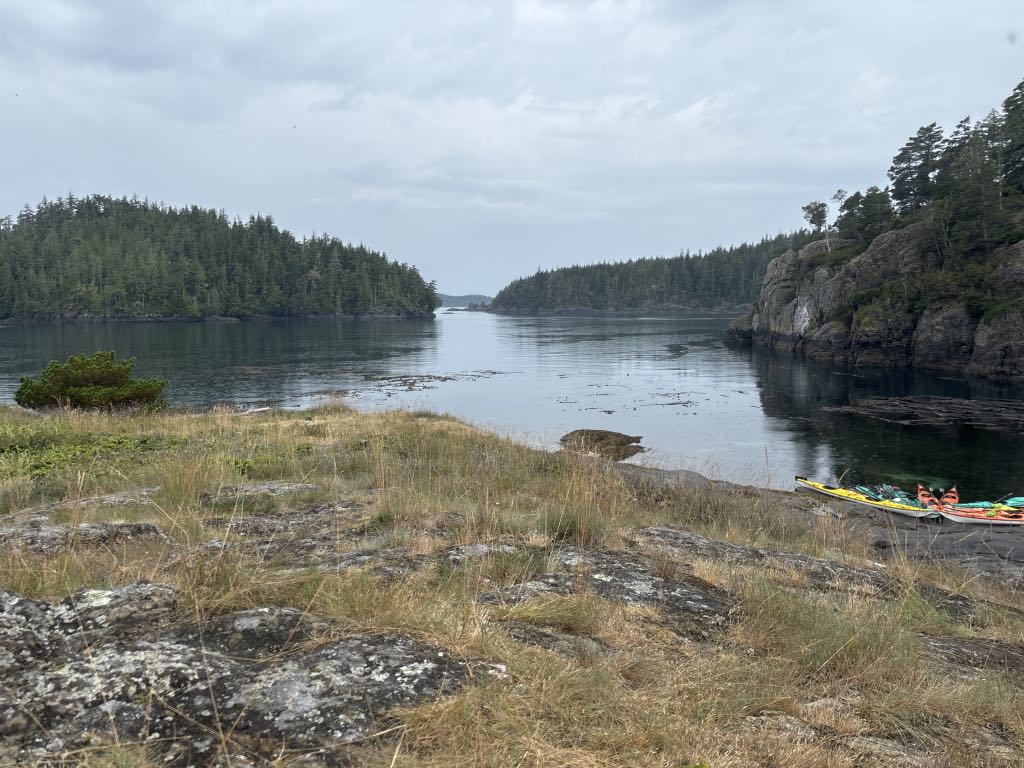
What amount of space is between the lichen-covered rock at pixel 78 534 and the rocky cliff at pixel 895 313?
54.5 m

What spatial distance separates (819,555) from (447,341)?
295 feet

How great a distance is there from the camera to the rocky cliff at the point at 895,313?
4647 centimetres

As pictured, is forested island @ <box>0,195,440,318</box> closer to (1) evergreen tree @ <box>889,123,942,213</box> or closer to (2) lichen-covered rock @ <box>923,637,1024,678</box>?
(1) evergreen tree @ <box>889,123,942,213</box>

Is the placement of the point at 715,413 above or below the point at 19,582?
below

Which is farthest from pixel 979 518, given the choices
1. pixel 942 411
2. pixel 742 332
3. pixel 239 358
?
pixel 742 332

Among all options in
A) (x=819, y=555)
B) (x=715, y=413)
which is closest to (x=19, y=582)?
(x=819, y=555)

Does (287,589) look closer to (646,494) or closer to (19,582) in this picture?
(19,582)

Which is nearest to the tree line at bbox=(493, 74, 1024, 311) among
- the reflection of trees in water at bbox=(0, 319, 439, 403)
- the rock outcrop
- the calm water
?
the calm water

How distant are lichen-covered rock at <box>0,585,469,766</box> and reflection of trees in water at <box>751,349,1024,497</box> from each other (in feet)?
71.9

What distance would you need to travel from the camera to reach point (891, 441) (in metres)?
28.9

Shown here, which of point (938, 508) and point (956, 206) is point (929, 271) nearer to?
point (956, 206)

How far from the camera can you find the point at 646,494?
1258 cm

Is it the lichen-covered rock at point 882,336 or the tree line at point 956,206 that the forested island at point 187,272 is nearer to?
the tree line at point 956,206

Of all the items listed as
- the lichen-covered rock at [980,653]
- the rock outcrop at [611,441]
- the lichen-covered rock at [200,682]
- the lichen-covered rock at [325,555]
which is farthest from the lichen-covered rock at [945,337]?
the lichen-covered rock at [200,682]
